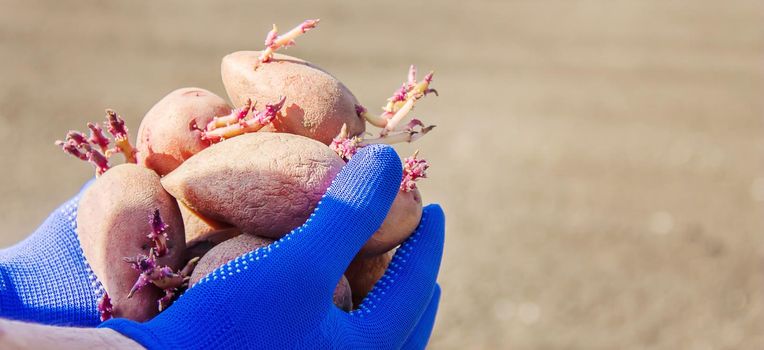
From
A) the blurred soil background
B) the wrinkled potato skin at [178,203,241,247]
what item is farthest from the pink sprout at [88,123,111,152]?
the blurred soil background

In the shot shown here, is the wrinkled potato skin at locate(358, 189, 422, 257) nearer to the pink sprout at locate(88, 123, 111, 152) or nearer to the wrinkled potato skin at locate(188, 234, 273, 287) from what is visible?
the wrinkled potato skin at locate(188, 234, 273, 287)

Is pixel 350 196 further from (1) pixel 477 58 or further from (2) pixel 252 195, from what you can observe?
(1) pixel 477 58

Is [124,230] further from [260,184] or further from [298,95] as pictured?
[298,95]

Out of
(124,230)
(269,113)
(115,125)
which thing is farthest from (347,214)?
(115,125)

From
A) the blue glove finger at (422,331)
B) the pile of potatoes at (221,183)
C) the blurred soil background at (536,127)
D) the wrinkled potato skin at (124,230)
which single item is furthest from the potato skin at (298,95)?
the blurred soil background at (536,127)

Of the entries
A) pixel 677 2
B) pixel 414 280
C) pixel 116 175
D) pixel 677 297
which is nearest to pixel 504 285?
pixel 677 297

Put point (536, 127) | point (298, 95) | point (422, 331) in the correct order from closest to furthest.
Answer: point (298, 95) → point (422, 331) → point (536, 127)
